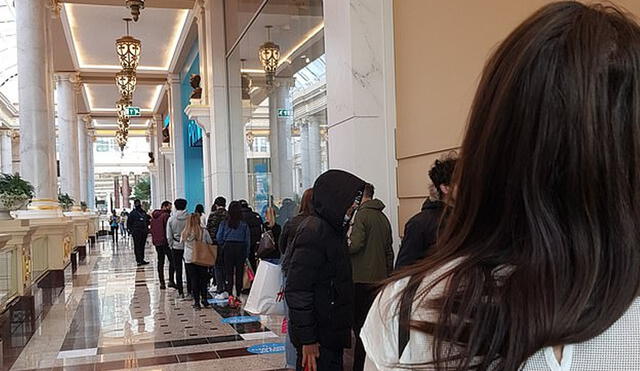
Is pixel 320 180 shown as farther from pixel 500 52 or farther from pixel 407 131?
pixel 500 52

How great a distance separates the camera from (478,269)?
27.1 inches

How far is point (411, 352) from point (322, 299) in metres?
2.27

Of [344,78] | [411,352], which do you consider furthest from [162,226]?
[411,352]

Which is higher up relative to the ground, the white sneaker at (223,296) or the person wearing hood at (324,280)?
the person wearing hood at (324,280)

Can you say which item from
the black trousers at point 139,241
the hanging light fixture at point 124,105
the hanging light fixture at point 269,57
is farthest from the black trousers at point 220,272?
the hanging light fixture at point 124,105

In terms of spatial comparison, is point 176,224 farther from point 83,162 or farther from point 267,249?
point 83,162

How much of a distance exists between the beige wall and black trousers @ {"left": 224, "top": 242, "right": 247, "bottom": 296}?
3.57m

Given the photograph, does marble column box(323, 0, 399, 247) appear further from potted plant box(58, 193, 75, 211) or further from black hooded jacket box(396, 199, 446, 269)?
potted plant box(58, 193, 75, 211)

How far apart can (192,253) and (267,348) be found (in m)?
2.55

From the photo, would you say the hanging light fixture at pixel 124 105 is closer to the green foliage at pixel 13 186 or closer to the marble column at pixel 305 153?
the green foliage at pixel 13 186

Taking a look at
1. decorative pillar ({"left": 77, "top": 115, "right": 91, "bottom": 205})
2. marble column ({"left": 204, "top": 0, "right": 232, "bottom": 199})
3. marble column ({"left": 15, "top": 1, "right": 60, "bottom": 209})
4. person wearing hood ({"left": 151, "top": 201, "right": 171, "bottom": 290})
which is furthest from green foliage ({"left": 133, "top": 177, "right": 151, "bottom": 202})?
person wearing hood ({"left": 151, "top": 201, "right": 171, "bottom": 290})

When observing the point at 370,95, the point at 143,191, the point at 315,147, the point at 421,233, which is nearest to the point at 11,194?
the point at 315,147

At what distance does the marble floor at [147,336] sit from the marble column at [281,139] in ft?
6.96

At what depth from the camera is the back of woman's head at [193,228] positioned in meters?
7.86
